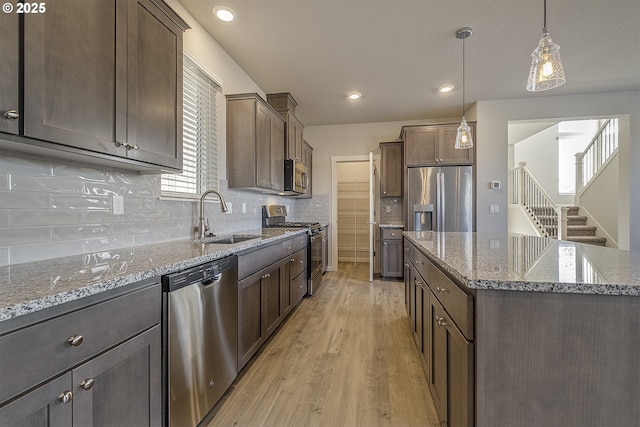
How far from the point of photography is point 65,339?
0.79 m

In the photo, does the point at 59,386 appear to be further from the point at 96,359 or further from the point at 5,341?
the point at 5,341

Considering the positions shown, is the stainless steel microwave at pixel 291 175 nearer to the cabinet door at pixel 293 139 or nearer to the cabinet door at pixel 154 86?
the cabinet door at pixel 293 139

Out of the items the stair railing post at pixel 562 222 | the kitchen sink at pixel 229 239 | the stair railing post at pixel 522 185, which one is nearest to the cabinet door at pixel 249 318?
the kitchen sink at pixel 229 239

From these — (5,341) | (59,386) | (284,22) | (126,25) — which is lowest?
(59,386)

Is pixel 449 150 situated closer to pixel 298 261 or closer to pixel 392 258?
pixel 392 258

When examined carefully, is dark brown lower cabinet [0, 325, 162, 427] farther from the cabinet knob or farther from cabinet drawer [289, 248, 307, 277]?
cabinet drawer [289, 248, 307, 277]

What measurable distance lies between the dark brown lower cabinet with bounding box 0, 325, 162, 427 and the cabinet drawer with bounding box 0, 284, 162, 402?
0.03 m

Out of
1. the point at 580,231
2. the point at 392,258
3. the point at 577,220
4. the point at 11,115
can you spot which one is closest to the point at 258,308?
the point at 11,115

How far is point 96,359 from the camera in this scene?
88cm

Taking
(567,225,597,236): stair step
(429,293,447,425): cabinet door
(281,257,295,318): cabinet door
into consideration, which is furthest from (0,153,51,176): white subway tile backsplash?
(567,225,597,236): stair step

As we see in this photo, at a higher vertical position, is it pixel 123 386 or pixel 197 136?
pixel 197 136

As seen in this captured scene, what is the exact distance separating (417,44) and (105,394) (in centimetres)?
338

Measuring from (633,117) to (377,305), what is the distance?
14.8 feet

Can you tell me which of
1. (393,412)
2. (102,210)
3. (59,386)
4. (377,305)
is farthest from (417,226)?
(59,386)
